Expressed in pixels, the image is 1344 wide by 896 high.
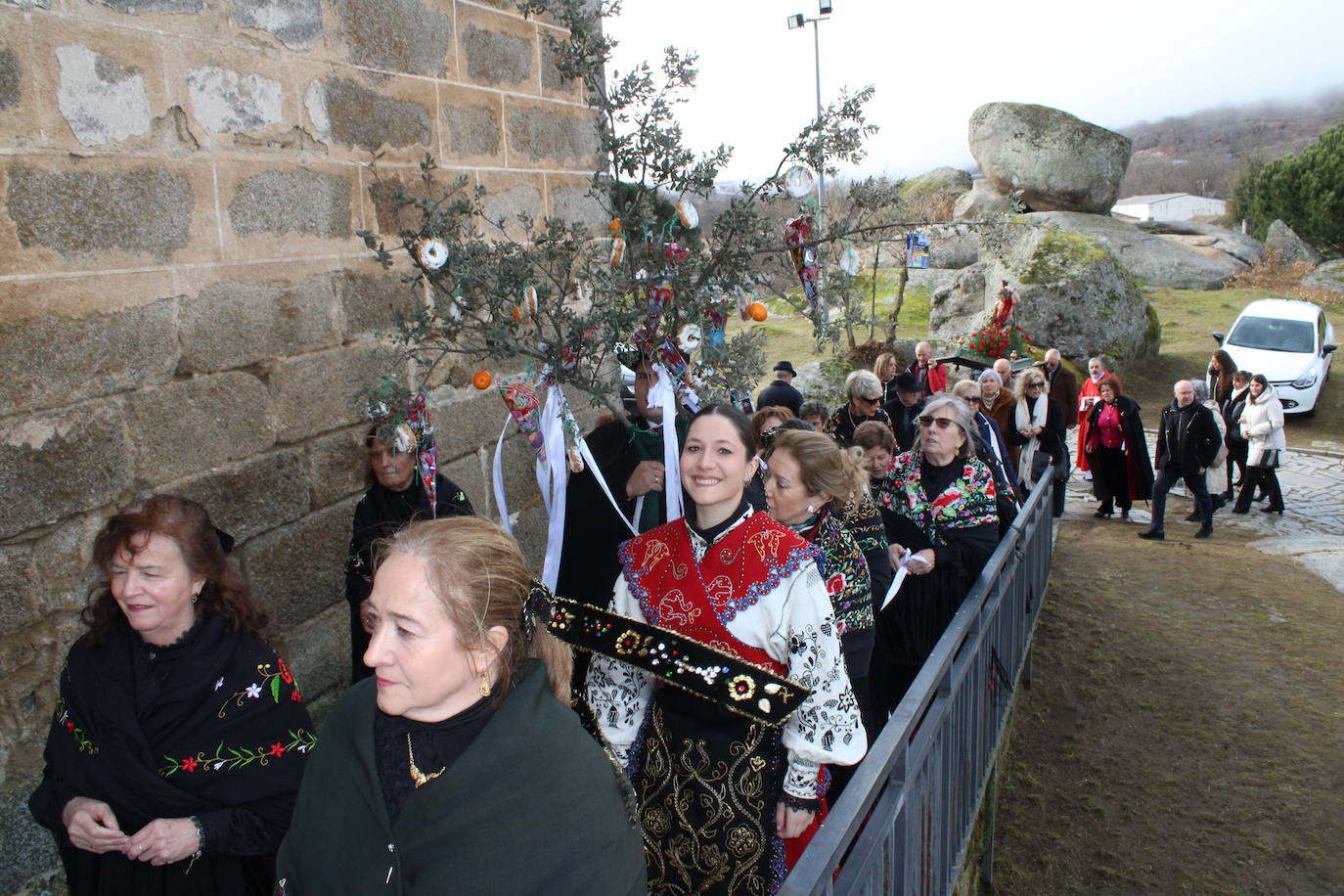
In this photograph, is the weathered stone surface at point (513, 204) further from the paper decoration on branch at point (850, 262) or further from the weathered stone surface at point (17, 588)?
the weathered stone surface at point (17, 588)

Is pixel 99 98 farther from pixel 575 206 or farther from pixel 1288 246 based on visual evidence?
pixel 1288 246

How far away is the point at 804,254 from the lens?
11.3 feet

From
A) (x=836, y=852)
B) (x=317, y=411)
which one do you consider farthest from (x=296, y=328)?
(x=836, y=852)

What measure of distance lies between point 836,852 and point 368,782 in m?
0.92

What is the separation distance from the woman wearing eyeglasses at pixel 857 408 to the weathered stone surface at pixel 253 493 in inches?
143

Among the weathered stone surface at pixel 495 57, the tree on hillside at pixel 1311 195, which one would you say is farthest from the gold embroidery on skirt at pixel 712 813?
the tree on hillside at pixel 1311 195

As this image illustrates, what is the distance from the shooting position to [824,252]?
140 inches

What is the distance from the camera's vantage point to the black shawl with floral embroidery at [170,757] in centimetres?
225

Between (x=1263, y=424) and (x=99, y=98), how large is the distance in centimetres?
991

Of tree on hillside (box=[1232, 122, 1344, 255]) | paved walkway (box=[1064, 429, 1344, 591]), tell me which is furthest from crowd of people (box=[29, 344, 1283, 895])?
tree on hillside (box=[1232, 122, 1344, 255])

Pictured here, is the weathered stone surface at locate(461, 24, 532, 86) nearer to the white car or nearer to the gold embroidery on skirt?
the gold embroidery on skirt

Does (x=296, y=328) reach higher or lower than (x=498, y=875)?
higher

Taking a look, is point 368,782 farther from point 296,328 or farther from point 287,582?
point 296,328

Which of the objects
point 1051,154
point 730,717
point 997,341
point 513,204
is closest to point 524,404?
point 513,204
